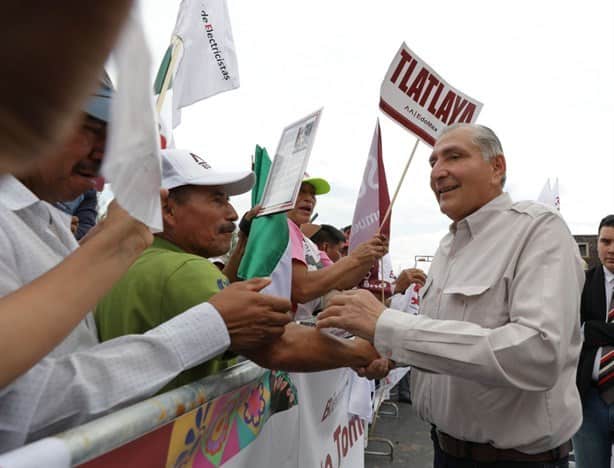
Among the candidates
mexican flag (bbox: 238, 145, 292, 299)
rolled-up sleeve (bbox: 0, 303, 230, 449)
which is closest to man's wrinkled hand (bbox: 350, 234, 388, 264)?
mexican flag (bbox: 238, 145, 292, 299)

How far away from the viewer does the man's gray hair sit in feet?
7.42

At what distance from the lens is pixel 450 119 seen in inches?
131

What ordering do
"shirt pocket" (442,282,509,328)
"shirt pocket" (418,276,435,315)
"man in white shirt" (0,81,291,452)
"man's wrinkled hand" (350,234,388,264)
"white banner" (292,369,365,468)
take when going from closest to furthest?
1. "man in white shirt" (0,81,291,452)
2. "shirt pocket" (442,282,509,328)
3. "white banner" (292,369,365,468)
4. "shirt pocket" (418,276,435,315)
5. "man's wrinkled hand" (350,234,388,264)

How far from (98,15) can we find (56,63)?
0.12 ft

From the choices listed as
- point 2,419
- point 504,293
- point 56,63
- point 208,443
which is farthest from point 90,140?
point 504,293

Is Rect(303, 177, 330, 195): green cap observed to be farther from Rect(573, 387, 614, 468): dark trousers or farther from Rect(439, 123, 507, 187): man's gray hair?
Rect(573, 387, 614, 468): dark trousers

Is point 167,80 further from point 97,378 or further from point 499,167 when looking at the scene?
point 499,167

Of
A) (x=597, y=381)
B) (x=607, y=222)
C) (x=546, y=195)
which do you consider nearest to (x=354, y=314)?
(x=597, y=381)

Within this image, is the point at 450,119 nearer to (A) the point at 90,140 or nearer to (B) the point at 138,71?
(A) the point at 90,140

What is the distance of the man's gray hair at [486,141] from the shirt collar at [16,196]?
1794 mm

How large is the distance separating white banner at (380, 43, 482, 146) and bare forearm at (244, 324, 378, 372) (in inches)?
67.2

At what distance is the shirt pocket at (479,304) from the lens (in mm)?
1902

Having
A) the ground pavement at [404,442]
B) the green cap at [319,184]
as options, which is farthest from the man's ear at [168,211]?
the ground pavement at [404,442]

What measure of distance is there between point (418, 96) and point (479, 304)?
178 centimetres
